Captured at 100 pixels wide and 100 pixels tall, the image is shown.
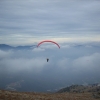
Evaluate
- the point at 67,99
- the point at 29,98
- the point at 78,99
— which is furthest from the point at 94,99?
the point at 29,98

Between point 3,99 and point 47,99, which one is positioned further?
point 47,99

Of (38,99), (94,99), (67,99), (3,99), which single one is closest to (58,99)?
(67,99)

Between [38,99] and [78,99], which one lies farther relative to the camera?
[78,99]

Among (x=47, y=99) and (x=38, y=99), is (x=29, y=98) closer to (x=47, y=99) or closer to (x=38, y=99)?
(x=38, y=99)

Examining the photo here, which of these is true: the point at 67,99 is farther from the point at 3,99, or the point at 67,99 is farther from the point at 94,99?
the point at 3,99

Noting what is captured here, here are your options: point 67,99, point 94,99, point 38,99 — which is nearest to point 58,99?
point 67,99

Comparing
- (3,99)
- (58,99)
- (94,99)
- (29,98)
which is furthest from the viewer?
(94,99)

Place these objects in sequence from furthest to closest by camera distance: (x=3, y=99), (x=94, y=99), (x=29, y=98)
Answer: (x=94, y=99)
(x=29, y=98)
(x=3, y=99)

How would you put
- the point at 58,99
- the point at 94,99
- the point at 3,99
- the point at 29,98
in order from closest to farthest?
the point at 3,99, the point at 29,98, the point at 58,99, the point at 94,99

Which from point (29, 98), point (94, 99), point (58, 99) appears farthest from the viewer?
point (94, 99)
